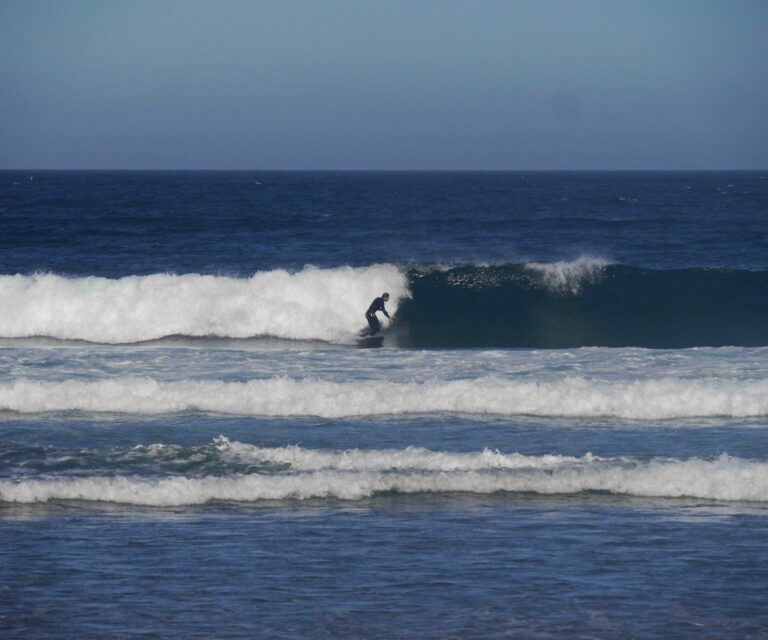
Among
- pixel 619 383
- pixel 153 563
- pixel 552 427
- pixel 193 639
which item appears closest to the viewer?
pixel 193 639

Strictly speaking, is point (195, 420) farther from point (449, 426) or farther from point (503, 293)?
point (503, 293)

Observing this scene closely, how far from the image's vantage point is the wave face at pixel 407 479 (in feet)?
35.1

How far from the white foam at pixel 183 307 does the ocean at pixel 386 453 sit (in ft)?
0.23

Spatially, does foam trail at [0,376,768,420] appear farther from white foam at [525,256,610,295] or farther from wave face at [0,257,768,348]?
white foam at [525,256,610,295]

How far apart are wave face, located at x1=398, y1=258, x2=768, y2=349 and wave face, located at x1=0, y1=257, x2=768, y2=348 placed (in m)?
0.03

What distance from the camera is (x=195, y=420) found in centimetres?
1398

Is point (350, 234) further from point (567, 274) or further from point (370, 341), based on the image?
point (370, 341)

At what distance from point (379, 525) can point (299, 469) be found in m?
1.95

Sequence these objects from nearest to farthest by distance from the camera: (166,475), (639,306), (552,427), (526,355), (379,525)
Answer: (379,525)
(166,475)
(552,427)
(526,355)
(639,306)

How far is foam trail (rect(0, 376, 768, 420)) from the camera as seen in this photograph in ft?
46.8

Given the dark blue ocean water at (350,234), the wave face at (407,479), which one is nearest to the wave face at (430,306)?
the dark blue ocean water at (350,234)

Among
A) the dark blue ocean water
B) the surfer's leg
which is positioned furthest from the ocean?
the dark blue ocean water

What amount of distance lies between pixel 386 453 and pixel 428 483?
0.93 metres

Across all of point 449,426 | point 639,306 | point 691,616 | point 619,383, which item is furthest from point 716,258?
point 691,616
